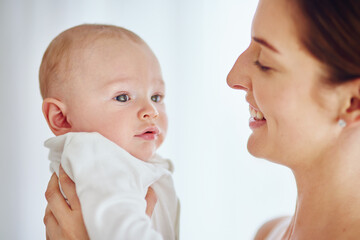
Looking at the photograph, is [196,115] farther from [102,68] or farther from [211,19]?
[102,68]

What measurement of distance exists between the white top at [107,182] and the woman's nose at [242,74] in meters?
0.42

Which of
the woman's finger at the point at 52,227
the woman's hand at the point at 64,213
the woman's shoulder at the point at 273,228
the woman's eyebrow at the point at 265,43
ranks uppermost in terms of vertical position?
the woman's eyebrow at the point at 265,43

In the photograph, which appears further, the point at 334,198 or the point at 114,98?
the point at 114,98

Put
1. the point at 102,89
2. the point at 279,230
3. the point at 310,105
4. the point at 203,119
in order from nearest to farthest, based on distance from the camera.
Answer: the point at 310,105 < the point at 102,89 < the point at 279,230 < the point at 203,119

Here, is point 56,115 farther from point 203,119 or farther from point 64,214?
point 203,119

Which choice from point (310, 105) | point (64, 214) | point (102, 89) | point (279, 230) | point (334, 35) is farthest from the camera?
point (279, 230)

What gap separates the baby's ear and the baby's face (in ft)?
0.10

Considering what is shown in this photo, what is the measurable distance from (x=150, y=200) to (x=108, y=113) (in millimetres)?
336

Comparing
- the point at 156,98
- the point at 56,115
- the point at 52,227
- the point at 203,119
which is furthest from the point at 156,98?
the point at 203,119

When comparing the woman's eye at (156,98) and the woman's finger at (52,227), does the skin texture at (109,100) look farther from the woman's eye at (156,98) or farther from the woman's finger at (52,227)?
the woman's finger at (52,227)

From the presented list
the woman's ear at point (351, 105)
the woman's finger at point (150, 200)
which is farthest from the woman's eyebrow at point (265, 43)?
the woman's finger at point (150, 200)

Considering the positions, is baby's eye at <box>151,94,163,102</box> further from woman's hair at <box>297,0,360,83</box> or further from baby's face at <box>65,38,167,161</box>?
woman's hair at <box>297,0,360,83</box>

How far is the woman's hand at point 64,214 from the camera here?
1250 mm

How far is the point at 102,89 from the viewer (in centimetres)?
142
